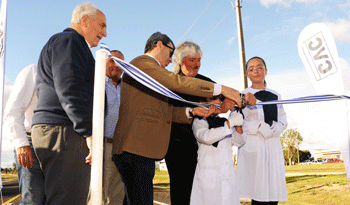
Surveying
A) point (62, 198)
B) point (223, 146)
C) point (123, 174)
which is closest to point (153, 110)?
point (123, 174)

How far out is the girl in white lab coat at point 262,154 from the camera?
3604mm

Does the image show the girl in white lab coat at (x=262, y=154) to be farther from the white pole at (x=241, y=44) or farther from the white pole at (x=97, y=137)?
the white pole at (x=241, y=44)

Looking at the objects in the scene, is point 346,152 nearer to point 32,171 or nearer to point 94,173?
point 94,173

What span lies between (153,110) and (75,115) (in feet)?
2.37

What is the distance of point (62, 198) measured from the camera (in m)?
1.93

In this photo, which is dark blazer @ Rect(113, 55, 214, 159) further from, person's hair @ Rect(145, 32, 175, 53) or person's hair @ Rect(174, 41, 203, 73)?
person's hair @ Rect(174, 41, 203, 73)

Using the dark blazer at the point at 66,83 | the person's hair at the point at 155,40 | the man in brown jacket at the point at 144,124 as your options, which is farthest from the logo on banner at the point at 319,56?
the dark blazer at the point at 66,83

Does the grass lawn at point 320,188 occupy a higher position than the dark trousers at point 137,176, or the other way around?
the dark trousers at point 137,176

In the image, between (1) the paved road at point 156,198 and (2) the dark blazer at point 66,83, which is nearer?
(2) the dark blazer at point 66,83

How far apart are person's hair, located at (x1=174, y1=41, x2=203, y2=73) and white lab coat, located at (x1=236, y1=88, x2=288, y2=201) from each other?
1146mm

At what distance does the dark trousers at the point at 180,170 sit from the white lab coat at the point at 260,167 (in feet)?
2.73

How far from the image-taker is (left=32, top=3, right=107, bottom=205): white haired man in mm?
1925

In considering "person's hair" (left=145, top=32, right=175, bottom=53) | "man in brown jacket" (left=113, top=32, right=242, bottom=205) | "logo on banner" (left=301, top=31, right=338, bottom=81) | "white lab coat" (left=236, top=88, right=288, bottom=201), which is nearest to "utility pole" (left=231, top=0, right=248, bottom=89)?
"logo on banner" (left=301, top=31, right=338, bottom=81)

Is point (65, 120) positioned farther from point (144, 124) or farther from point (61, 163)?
point (144, 124)
